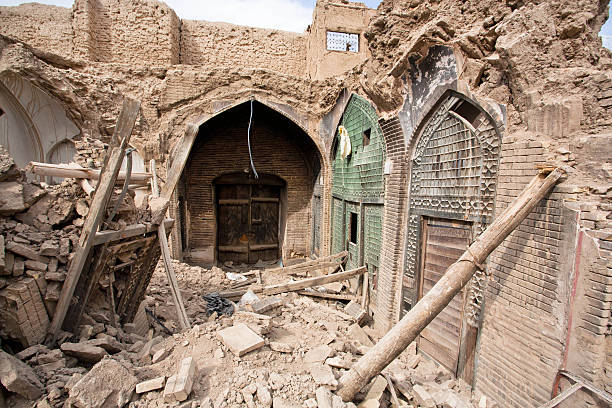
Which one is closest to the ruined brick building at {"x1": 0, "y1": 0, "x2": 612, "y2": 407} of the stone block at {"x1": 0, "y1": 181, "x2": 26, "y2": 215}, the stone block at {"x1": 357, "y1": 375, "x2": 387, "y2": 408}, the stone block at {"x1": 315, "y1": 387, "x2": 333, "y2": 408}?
the stone block at {"x1": 357, "y1": 375, "x2": 387, "y2": 408}

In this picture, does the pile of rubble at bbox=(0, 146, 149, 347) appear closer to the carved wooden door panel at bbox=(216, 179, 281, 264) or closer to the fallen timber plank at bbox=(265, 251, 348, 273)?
the fallen timber plank at bbox=(265, 251, 348, 273)

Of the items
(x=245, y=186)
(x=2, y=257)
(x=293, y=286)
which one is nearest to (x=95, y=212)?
(x=2, y=257)

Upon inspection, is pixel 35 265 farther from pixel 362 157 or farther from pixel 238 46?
pixel 238 46

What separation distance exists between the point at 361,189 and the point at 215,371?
4722mm

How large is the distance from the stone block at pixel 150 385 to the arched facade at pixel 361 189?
437 centimetres

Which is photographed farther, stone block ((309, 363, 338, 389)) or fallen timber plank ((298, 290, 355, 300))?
fallen timber plank ((298, 290, 355, 300))

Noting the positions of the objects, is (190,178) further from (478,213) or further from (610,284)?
(610,284)

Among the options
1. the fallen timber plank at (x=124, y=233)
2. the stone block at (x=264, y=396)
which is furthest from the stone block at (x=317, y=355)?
the fallen timber plank at (x=124, y=233)

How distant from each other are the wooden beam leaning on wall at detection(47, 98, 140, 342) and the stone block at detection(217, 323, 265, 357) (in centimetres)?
152

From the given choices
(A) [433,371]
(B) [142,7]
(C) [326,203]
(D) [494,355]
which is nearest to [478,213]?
(D) [494,355]

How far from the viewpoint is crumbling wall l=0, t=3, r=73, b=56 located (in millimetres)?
9688

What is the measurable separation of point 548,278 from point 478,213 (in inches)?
41.8

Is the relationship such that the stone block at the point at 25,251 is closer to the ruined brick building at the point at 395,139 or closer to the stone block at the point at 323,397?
the stone block at the point at 323,397

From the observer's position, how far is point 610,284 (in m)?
2.26
